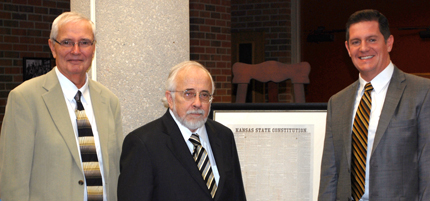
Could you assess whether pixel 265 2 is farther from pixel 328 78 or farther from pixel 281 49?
pixel 328 78

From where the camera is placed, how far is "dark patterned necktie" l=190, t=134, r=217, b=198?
193cm

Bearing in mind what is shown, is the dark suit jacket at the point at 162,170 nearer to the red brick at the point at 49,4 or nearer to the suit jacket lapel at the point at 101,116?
the suit jacket lapel at the point at 101,116

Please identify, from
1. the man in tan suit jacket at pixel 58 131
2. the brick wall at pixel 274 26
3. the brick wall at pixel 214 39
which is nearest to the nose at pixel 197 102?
the man in tan suit jacket at pixel 58 131

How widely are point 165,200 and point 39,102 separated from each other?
683 mm

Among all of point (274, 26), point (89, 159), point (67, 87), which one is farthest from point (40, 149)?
point (274, 26)

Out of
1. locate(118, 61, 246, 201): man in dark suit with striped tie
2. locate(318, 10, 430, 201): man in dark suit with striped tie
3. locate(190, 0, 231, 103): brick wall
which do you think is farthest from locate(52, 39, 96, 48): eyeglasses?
locate(190, 0, 231, 103): brick wall

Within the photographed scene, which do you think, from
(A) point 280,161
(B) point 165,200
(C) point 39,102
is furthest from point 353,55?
(C) point 39,102

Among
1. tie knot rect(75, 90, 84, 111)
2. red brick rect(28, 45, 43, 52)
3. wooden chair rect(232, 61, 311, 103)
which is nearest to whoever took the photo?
tie knot rect(75, 90, 84, 111)

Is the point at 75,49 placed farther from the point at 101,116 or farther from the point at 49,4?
the point at 49,4

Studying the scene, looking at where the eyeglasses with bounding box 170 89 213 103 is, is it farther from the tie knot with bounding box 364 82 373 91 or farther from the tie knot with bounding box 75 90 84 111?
the tie knot with bounding box 364 82 373 91

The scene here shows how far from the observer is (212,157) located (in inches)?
80.1

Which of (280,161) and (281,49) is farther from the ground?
(281,49)

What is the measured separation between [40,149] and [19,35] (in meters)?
4.34

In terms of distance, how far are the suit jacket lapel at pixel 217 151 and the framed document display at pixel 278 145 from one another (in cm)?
50
